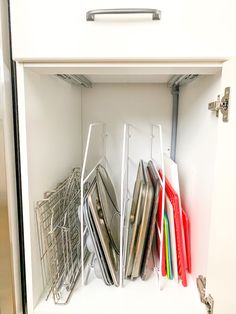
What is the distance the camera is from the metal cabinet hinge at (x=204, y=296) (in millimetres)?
687

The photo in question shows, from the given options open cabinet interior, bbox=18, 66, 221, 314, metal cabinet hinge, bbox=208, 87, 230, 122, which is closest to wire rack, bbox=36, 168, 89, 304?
open cabinet interior, bbox=18, 66, 221, 314

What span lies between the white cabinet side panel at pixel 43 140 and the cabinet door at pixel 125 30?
13cm

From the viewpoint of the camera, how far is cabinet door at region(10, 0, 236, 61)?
22.3 inches

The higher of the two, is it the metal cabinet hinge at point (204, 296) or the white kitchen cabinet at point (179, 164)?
the white kitchen cabinet at point (179, 164)

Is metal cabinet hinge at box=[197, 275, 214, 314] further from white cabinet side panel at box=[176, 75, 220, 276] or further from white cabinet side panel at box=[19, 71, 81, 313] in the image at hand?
white cabinet side panel at box=[19, 71, 81, 313]

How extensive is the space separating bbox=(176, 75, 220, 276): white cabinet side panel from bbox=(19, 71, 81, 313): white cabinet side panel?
572 millimetres

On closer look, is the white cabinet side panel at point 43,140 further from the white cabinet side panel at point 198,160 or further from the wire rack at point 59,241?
the white cabinet side panel at point 198,160

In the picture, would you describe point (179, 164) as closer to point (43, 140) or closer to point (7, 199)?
point (43, 140)

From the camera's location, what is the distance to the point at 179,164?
3.89 feet

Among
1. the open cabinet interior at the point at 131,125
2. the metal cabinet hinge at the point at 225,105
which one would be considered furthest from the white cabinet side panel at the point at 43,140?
the metal cabinet hinge at the point at 225,105

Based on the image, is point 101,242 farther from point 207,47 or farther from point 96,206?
point 207,47

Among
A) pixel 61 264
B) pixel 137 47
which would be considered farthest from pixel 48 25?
pixel 61 264

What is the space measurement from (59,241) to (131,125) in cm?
73

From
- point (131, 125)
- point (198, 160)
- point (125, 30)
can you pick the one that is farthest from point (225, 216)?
point (131, 125)
